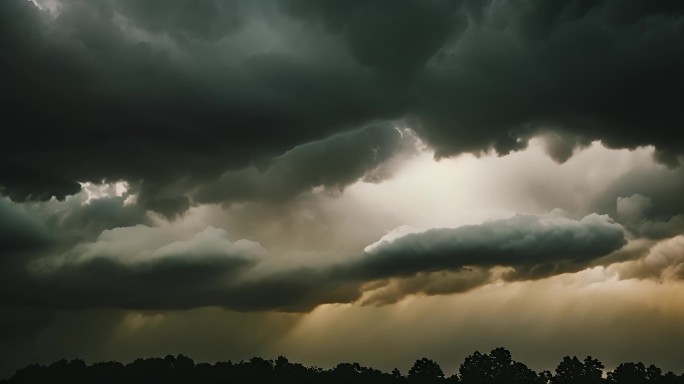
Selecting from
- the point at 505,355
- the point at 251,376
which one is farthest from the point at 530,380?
the point at 251,376

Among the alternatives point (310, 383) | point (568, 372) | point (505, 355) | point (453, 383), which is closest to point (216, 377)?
point (310, 383)

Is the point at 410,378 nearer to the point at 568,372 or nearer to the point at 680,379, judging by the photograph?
the point at 568,372

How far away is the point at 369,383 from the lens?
199125 millimetres

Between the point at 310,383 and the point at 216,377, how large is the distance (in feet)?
86.5

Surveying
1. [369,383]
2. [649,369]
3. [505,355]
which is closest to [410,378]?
[369,383]

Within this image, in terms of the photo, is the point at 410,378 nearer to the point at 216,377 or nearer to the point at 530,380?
the point at 530,380

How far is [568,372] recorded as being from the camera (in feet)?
639

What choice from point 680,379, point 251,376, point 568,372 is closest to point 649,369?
point 680,379

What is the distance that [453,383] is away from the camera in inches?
7795

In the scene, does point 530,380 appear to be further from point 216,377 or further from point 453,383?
point 216,377

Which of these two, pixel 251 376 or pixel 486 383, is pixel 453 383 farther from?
pixel 251 376

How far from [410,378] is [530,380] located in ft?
107

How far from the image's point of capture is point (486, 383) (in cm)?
19462

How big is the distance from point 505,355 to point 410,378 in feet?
91.1
